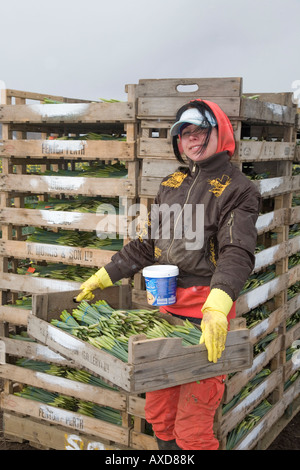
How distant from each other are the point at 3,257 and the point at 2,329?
2.52ft

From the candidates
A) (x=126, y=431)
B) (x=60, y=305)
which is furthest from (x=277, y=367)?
(x=60, y=305)

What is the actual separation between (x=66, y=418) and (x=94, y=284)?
5.72 feet

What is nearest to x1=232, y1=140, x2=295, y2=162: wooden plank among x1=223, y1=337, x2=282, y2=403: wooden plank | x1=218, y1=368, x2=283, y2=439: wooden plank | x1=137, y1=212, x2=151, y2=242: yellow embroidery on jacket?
x1=137, y1=212, x2=151, y2=242: yellow embroidery on jacket

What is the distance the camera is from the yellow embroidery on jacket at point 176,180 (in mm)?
4125

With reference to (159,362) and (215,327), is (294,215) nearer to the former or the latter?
(215,327)

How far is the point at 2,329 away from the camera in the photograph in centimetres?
586

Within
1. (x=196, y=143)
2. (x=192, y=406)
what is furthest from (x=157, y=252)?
(x=192, y=406)

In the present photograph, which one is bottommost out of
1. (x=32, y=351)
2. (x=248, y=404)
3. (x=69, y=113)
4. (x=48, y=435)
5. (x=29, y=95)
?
(x=48, y=435)

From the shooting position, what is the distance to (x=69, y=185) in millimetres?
5242

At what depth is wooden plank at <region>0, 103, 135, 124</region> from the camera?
4812mm

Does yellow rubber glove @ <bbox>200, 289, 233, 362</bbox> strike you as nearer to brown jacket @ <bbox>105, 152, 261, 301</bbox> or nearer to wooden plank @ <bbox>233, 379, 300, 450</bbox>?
brown jacket @ <bbox>105, 152, 261, 301</bbox>

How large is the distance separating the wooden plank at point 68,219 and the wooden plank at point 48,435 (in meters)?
1.97

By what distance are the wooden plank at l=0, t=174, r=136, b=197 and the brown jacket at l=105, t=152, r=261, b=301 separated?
2.45 feet

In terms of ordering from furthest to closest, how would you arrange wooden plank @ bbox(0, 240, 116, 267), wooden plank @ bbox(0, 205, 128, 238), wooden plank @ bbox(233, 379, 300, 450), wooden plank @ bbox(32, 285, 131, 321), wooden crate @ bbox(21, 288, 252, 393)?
wooden plank @ bbox(233, 379, 300, 450)
wooden plank @ bbox(0, 240, 116, 267)
wooden plank @ bbox(0, 205, 128, 238)
wooden plank @ bbox(32, 285, 131, 321)
wooden crate @ bbox(21, 288, 252, 393)
